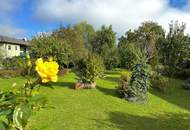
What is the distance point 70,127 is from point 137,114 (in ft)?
12.6

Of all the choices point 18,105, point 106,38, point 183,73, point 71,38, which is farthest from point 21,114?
point 106,38

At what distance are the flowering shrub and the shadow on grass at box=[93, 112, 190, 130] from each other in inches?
376

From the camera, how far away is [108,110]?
14.1m

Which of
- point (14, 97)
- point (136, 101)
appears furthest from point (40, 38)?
point (14, 97)

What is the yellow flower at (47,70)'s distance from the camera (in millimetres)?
1780

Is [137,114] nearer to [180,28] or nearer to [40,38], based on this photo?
[180,28]

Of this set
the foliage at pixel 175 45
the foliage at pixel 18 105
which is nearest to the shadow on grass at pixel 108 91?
the foliage at pixel 175 45

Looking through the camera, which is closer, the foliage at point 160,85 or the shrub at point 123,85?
the shrub at point 123,85

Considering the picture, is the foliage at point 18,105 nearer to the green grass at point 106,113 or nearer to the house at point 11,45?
the green grass at point 106,113

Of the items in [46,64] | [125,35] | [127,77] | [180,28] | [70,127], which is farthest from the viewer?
[125,35]

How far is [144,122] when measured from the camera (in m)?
12.5

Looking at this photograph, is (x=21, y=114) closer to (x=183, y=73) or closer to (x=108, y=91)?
(x=108, y=91)

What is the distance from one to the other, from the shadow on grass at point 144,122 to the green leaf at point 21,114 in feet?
31.9

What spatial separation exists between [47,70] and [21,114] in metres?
0.28
